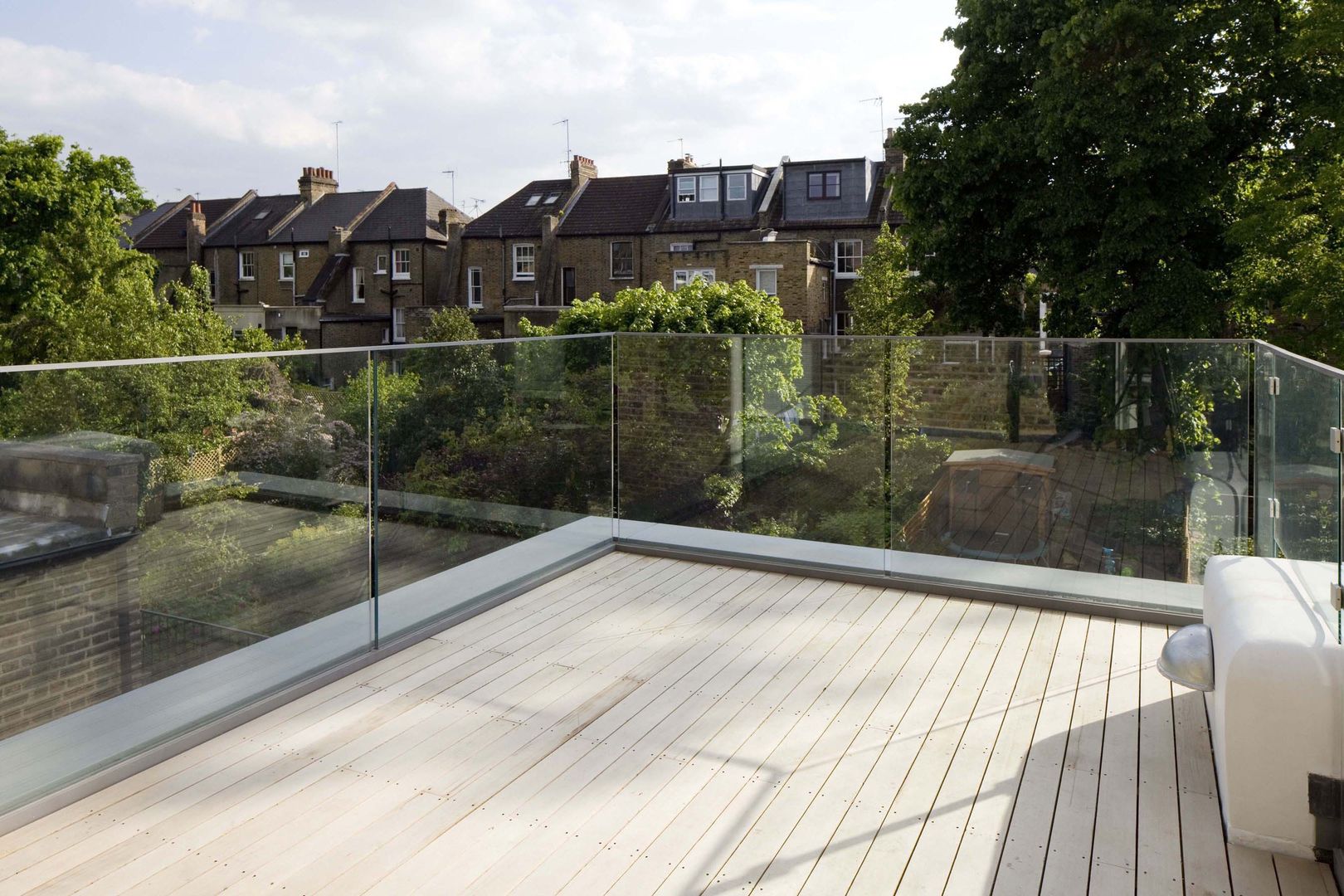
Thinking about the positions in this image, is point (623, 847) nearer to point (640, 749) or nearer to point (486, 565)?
point (640, 749)

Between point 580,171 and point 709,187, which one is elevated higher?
point 580,171

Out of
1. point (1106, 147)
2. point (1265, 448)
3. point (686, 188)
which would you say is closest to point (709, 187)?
point (686, 188)

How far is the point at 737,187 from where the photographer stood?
3547 cm

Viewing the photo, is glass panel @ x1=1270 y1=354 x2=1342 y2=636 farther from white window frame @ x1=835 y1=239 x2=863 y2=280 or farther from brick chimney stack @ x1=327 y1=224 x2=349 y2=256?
brick chimney stack @ x1=327 y1=224 x2=349 y2=256

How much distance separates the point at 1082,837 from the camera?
10.2 feet

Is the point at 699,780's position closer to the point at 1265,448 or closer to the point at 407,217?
the point at 1265,448

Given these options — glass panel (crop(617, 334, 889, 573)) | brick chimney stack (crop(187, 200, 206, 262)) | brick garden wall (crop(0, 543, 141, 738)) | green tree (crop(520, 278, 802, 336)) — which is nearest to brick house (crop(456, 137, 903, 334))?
brick chimney stack (crop(187, 200, 206, 262))

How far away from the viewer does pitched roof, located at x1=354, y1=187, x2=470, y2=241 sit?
39.6 metres

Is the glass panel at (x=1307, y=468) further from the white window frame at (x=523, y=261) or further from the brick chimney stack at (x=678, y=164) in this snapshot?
the white window frame at (x=523, y=261)

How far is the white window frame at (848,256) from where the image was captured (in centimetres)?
3328

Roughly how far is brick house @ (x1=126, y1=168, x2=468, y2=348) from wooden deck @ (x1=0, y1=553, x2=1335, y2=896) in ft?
109

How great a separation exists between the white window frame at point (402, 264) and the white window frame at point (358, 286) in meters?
1.43

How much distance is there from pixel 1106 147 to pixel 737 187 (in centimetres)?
2053

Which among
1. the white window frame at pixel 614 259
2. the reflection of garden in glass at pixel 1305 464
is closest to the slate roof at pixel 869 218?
the white window frame at pixel 614 259
